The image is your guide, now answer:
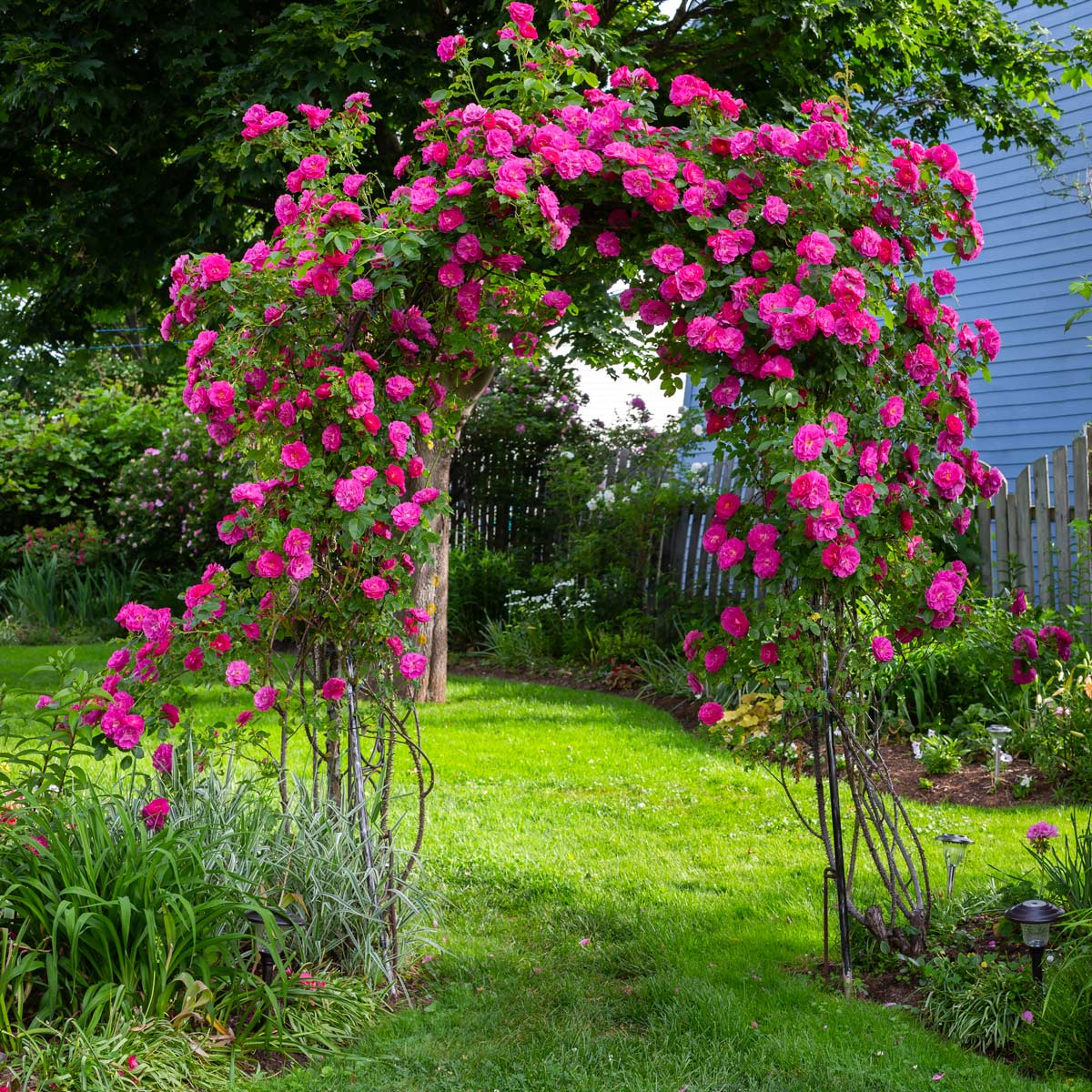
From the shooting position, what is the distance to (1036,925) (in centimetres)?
278

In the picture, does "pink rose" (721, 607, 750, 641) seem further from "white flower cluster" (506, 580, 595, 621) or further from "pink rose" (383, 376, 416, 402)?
"white flower cluster" (506, 580, 595, 621)

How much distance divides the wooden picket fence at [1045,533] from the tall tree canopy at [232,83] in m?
2.15

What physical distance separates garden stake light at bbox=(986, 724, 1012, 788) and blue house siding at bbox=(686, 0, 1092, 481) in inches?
183

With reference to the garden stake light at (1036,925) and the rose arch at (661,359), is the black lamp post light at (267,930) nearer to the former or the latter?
the rose arch at (661,359)

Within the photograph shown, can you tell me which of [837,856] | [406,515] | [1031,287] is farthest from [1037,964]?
[1031,287]

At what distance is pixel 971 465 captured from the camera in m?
3.23

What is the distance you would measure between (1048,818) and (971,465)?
2078 millimetres

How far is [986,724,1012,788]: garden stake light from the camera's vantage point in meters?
4.73

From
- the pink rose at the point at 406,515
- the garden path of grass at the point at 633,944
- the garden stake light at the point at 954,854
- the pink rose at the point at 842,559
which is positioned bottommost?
the garden path of grass at the point at 633,944

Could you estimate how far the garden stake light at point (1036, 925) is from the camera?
2.78 m

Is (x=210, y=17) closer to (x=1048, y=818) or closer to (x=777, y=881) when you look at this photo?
(x=777, y=881)

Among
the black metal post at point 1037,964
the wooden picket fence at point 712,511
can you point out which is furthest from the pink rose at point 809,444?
the black metal post at point 1037,964

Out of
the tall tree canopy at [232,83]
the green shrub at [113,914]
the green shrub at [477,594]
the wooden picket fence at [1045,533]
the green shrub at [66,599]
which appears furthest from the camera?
the green shrub at [66,599]

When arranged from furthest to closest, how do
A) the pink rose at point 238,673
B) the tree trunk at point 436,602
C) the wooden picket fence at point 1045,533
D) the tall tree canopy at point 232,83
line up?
the tree trunk at point 436,602, the wooden picket fence at point 1045,533, the tall tree canopy at point 232,83, the pink rose at point 238,673
